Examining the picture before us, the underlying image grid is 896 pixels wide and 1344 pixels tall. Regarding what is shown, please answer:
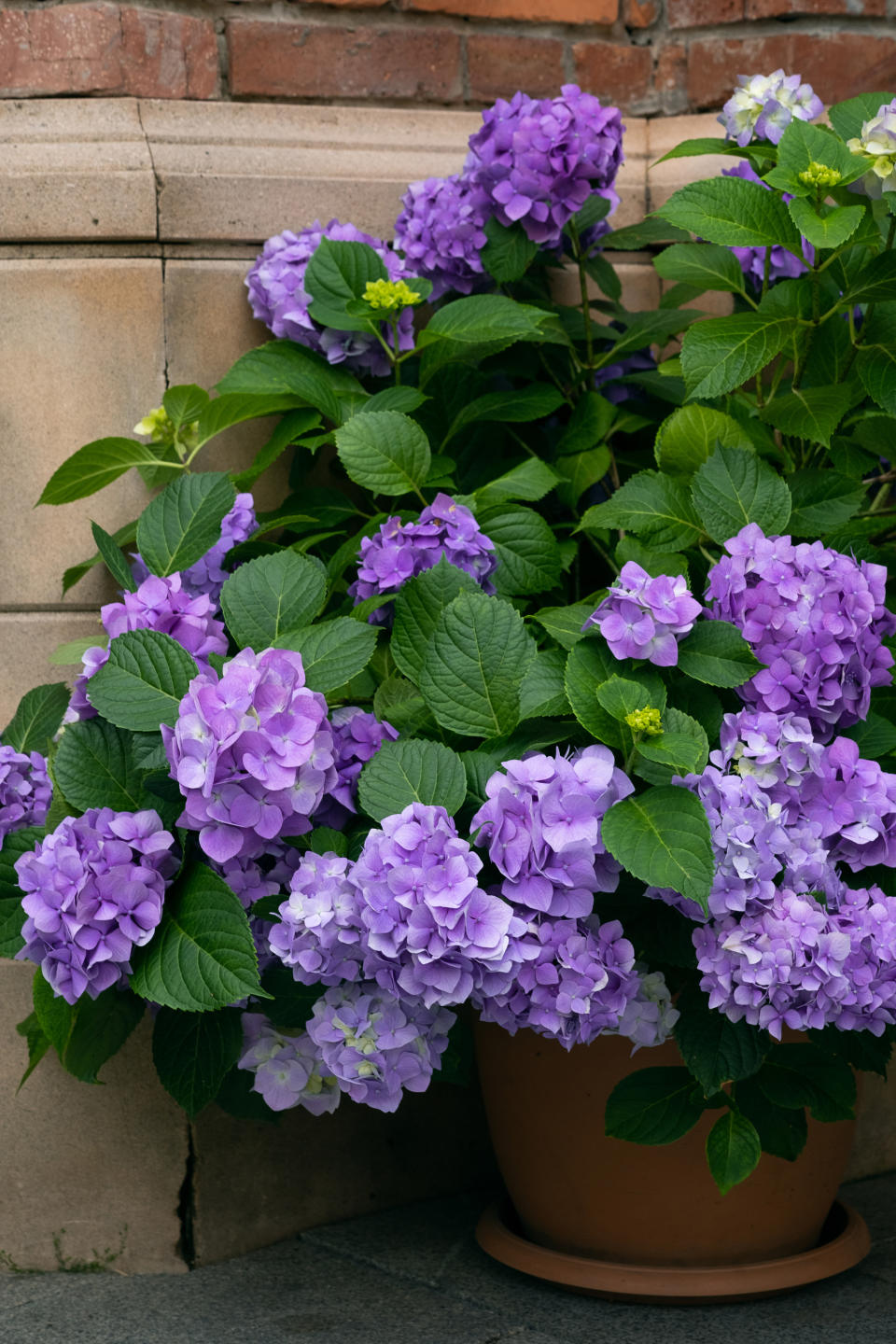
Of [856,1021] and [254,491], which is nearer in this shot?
[856,1021]

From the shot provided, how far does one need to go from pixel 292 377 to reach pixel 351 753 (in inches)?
20.4

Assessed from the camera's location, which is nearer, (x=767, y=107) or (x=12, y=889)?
(x=12, y=889)

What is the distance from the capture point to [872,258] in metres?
1.43

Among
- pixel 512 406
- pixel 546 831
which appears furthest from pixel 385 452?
pixel 546 831

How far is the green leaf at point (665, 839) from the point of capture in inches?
41.9

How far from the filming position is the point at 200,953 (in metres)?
1.13

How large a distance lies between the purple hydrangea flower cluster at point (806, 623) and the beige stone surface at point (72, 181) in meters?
0.88

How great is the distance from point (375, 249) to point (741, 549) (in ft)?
2.23

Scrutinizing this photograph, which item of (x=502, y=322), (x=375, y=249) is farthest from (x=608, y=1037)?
(x=375, y=249)

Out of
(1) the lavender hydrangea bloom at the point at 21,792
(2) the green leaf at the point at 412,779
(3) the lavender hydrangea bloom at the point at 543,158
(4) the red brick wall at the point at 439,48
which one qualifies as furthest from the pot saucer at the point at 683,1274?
(4) the red brick wall at the point at 439,48

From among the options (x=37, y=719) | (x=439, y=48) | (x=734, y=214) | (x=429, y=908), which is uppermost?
(x=439, y=48)

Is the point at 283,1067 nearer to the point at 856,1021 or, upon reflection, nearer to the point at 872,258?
the point at 856,1021

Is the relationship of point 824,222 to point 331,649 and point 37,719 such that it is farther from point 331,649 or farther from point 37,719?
point 37,719

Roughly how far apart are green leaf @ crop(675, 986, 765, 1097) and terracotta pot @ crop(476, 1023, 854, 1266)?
0.11 meters
